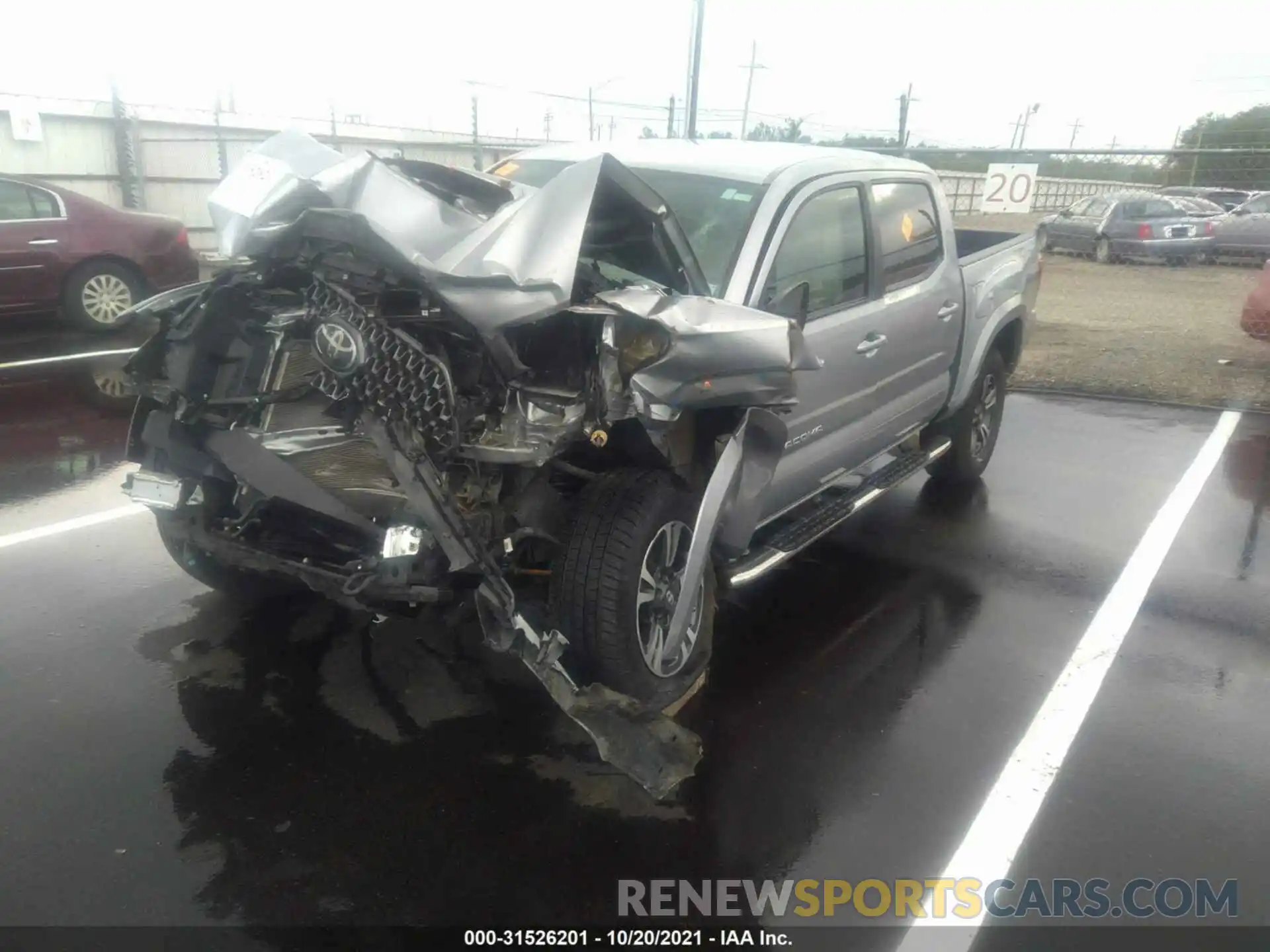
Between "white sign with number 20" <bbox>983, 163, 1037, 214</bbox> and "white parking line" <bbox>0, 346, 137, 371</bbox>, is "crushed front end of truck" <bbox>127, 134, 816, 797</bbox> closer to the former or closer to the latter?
"white parking line" <bbox>0, 346, 137, 371</bbox>

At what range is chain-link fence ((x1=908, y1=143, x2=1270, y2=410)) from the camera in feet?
30.5

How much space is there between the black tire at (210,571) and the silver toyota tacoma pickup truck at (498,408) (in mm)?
23

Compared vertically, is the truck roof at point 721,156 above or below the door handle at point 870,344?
above

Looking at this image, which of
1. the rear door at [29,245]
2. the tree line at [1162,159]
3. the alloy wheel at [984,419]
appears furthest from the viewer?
the tree line at [1162,159]

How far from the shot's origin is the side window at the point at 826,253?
4023 millimetres

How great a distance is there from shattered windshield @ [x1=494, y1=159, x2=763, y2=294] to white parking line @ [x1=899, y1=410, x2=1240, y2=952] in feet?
6.61

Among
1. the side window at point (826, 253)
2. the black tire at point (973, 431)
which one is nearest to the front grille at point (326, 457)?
the side window at point (826, 253)

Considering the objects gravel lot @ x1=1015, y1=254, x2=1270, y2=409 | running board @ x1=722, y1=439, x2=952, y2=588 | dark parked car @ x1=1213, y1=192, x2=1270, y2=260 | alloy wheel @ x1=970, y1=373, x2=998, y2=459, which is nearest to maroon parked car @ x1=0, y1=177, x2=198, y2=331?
running board @ x1=722, y1=439, x2=952, y2=588

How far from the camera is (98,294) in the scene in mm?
9602

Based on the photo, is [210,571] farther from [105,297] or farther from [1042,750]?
[105,297]

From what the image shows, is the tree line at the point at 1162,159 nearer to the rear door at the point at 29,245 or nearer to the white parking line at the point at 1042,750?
the white parking line at the point at 1042,750

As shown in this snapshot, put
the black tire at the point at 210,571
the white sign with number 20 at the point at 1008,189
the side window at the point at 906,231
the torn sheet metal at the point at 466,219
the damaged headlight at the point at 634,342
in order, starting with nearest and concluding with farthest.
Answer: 1. the torn sheet metal at the point at 466,219
2. the damaged headlight at the point at 634,342
3. the black tire at the point at 210,571
4. the side window at the point at 906,231
5. the white sign with number 20 at the point at 1008,189

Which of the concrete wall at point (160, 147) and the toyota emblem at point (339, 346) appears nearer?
the toyota emblem at point (339, 346)

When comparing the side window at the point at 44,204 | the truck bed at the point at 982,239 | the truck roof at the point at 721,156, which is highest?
the truck roof at the point at 721,156
